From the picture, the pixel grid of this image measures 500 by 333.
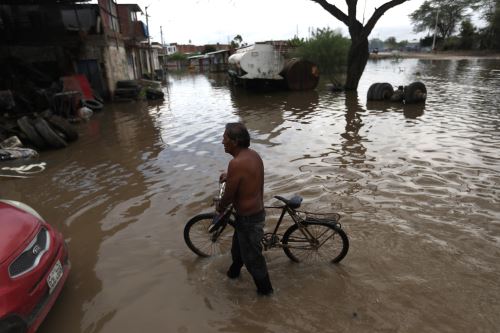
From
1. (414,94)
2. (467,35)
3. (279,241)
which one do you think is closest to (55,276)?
(279,241)

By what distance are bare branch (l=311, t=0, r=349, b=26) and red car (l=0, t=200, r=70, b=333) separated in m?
20.0

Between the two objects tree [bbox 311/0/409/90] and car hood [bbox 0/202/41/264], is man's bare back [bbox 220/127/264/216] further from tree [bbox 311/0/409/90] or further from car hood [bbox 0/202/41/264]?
tree [bbox 311/0/409/90]

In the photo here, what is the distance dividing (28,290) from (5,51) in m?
18.8

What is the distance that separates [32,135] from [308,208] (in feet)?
25.9

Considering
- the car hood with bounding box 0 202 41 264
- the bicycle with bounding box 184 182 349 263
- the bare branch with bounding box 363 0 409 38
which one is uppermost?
the bare branch with bounding box 363 0 409 38

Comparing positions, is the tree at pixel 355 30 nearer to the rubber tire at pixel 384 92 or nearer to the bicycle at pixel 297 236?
the rubber tire at pixel 384 92

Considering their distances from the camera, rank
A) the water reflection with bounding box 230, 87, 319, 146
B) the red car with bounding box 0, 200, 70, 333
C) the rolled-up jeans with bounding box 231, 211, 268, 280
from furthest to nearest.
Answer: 1. the water reflection with bounding box 230, 87, 319, 146
2. the rolled-up jeans with bounding box 231, 211, 268, 280
3. the red car with bounding box 0, 200, 70, 333

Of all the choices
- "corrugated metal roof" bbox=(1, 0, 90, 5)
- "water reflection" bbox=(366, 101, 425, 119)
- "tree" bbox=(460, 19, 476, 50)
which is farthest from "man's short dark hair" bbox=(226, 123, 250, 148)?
"tree" bbox=(460, 19, 476, 50)

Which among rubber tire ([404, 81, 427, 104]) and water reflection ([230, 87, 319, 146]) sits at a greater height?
rubber tire ([404, 81, 427, 104])

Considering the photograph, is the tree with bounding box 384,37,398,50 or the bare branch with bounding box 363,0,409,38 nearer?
the bare branch with bounding box 363,0,409,38

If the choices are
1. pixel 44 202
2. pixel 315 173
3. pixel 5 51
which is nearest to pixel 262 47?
pixel 5 51

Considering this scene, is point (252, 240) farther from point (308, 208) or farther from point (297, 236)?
point (308, 208)

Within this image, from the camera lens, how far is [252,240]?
3393mm

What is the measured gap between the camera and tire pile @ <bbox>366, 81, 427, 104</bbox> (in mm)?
14625
